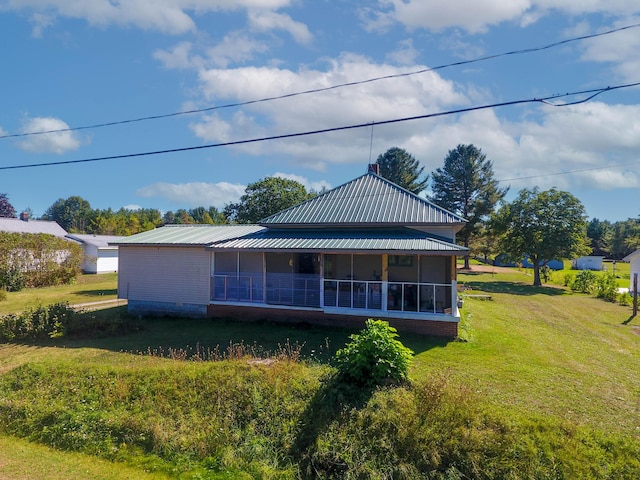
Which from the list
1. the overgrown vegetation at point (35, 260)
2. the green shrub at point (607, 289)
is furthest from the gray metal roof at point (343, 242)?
the overgrown vegetation at point (35, 260)

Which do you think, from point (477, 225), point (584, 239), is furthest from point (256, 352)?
point (477, 225)

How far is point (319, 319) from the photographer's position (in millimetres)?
14422

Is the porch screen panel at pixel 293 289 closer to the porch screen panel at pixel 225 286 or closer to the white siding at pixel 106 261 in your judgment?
the porch screen panel at pixel 225 286

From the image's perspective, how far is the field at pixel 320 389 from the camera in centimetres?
702

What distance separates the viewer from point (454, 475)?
22.1ft

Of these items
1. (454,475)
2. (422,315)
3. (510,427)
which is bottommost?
(454,475)

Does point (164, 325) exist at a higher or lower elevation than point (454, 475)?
higher

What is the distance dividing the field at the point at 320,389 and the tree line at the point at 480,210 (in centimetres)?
901

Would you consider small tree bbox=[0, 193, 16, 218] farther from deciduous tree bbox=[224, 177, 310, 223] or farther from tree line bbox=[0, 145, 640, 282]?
deciduous tree bbox=[224, 177, 310, 223]

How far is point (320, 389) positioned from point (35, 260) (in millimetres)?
30253

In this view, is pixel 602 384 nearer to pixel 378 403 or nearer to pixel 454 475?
pixel 454 475

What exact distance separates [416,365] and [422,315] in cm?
305

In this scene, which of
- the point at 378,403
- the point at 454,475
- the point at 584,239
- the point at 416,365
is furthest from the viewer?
the point at 584,239

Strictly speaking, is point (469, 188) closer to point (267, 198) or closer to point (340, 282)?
point (267, 198)
